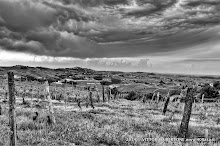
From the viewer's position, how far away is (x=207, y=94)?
7088 cm

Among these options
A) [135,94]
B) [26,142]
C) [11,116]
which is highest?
[11,116]

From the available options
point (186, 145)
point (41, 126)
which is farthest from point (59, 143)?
point (186, 145)

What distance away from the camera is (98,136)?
13812 mm

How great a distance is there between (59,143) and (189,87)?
9669mm

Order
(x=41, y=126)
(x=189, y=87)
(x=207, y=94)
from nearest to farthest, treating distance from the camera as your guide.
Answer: (x=41, y=126) → (x=189, y=87) → (x=207, y=94)

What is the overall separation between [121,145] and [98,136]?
156 cm

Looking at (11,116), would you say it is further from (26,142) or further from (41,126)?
(41,126)

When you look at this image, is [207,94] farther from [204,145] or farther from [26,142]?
[26,142]

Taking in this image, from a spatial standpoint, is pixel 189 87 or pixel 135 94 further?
pixel 135 94

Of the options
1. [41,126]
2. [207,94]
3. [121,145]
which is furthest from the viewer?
[207,94]

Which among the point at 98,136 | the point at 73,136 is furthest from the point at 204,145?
the point at 73,136

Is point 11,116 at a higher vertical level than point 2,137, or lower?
higher

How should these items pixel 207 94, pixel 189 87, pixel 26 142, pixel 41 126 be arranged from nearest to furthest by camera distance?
pixel 26 142
pixel 41 126
pixel 189 87
pixel 207 94

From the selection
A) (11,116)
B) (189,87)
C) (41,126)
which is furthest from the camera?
(189,87)
